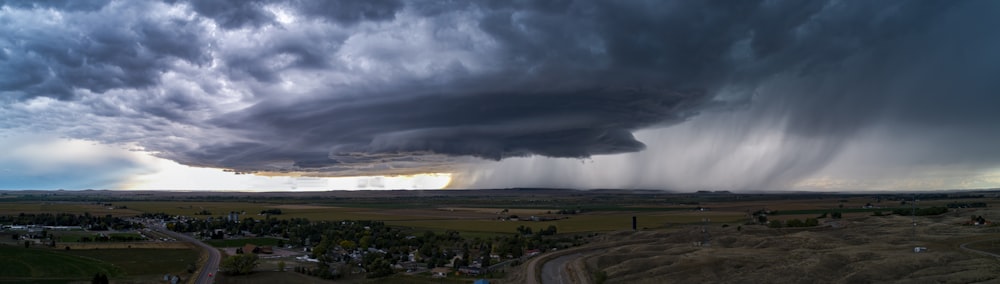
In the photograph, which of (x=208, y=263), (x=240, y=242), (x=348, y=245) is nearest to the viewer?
(x=208, y=263)

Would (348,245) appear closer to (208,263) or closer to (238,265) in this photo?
(208,263)

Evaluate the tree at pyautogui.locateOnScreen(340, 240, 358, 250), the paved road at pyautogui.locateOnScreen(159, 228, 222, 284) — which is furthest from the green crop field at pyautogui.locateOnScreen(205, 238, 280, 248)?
the tree at pyautogui.locateOnScreen(340, 240, 358, 250)

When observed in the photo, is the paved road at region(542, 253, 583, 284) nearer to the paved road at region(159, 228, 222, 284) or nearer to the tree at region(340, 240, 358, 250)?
the tree at region(340, 240, 358, 250)

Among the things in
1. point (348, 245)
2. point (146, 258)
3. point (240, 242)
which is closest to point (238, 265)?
point (146, 258)

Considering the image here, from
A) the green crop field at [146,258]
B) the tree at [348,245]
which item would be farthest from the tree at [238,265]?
the tree at [348,245]

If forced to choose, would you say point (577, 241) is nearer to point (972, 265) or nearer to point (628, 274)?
point (628, 274)

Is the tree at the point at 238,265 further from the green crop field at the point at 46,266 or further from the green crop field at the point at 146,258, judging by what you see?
the green crop field at the point at 46,266

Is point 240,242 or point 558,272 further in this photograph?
point 240,242

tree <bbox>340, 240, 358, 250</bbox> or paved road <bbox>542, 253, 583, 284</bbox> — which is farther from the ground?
tree <bbox>340, 240, 358, 250</bbox>
